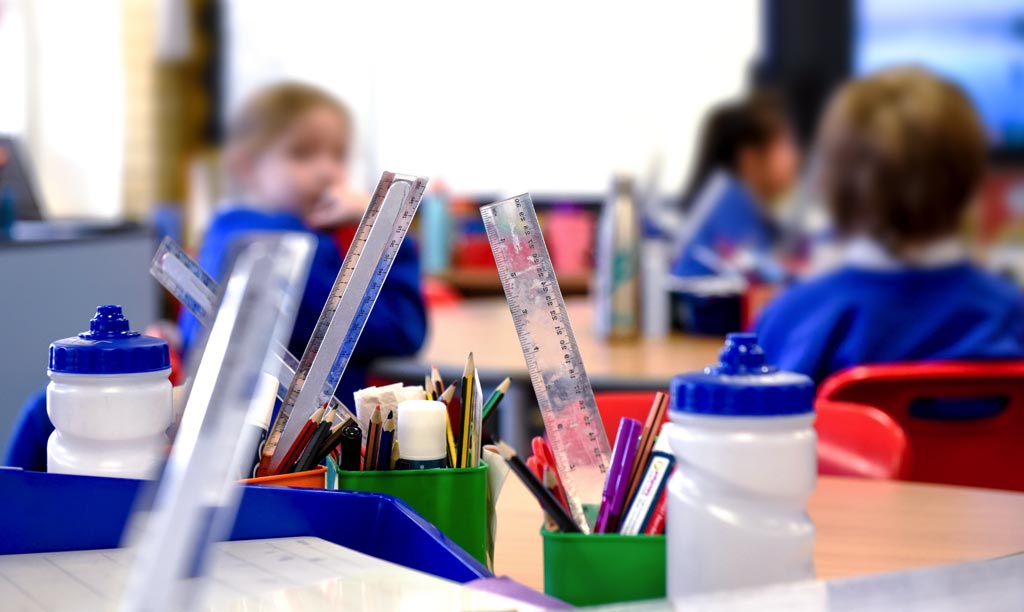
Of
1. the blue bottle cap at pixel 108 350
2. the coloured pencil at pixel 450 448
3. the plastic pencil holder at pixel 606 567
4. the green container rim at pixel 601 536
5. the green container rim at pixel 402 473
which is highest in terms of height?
the blue bottle cap at pixel 108 350

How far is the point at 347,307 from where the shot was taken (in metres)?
0.69

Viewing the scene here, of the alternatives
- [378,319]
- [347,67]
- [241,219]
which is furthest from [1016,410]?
[347,67]

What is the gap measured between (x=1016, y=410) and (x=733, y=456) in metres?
1.08

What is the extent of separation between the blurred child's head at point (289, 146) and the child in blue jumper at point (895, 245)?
0.96 metres

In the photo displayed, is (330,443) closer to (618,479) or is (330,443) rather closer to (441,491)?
(441,491)

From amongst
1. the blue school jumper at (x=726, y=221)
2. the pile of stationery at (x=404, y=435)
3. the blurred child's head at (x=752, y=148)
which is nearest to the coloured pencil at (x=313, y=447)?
the pile of stationery at (x=404, y=435)

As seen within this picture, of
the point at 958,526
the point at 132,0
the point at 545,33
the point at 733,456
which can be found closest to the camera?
the point at 733,456

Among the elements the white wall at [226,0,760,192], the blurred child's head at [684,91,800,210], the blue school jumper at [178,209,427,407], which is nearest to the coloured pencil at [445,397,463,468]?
the blue school jumper at [178,209,427,407]

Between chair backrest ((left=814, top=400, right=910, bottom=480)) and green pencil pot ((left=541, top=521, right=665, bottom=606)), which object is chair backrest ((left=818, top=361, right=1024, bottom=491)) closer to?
chair backrest ((left=814, top=400, right=910, bottom=480))

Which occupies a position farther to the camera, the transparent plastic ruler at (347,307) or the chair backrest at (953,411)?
the chair backrest at (953,411)

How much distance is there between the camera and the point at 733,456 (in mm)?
524

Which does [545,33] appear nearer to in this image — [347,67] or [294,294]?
[347,67]

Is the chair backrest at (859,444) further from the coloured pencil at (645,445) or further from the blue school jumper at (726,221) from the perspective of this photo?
the blue school jumper at (726,221)

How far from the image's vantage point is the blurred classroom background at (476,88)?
366cm
